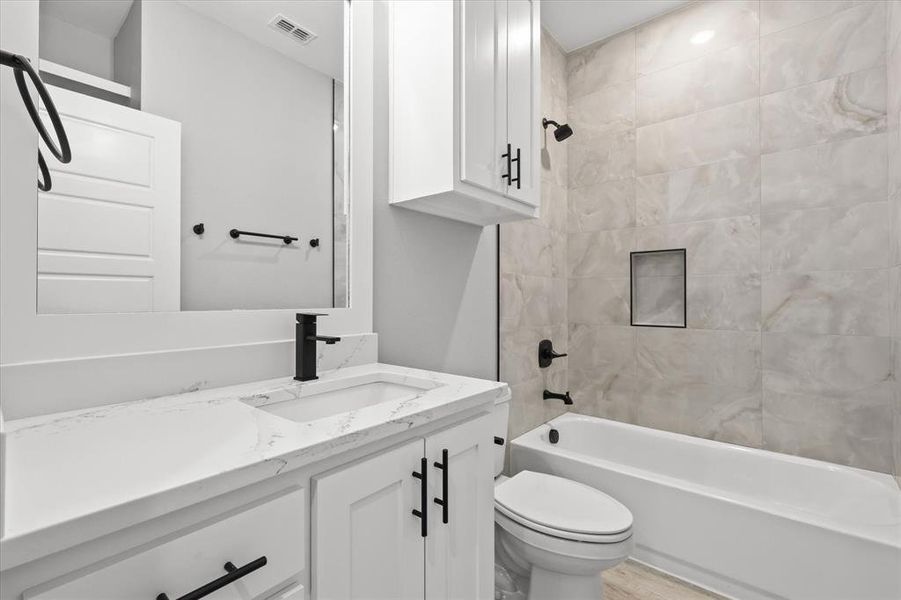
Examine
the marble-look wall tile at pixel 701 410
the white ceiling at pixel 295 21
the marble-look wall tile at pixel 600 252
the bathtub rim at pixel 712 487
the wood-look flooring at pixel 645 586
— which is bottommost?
Answer: the wood-look flooring at pixel 645 586

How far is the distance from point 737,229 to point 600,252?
2.34 ft

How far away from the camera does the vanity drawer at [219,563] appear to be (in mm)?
455

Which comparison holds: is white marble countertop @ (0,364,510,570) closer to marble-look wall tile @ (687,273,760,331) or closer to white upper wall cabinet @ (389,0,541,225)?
white upper wall cabinet @ (389,0,541,225)

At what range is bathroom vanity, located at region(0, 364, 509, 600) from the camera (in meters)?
0.45

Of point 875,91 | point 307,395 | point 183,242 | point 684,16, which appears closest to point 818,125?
point 875,91

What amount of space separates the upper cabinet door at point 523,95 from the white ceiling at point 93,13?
41.9 inches

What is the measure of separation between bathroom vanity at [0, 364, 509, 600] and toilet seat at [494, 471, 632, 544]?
0.42m

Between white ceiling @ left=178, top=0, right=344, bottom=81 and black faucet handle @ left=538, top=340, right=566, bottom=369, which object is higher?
white ceiling @ left=178, top=0, right=344, bottom=81

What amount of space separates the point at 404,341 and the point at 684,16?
242cm

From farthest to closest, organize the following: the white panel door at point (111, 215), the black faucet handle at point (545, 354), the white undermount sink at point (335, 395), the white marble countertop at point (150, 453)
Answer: the black faucet handle at point (545, 354) < the white undermount sink at point (335, 395) < the white panel door at point (111, 215) < the white marble countertop at point (150, 453)

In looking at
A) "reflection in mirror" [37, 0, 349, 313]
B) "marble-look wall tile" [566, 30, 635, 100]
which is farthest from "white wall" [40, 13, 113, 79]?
"marble-look wall tile" [566, 30, 635, 100]

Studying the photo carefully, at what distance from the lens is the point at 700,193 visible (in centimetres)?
225

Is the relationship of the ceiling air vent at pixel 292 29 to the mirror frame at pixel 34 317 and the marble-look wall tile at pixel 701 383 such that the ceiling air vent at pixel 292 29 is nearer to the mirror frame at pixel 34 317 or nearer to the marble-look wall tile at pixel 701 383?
the mirror frame at pixel 34 317

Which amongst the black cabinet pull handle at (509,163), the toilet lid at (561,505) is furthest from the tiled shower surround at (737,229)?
the black cabinet pull handle at (509,163)
